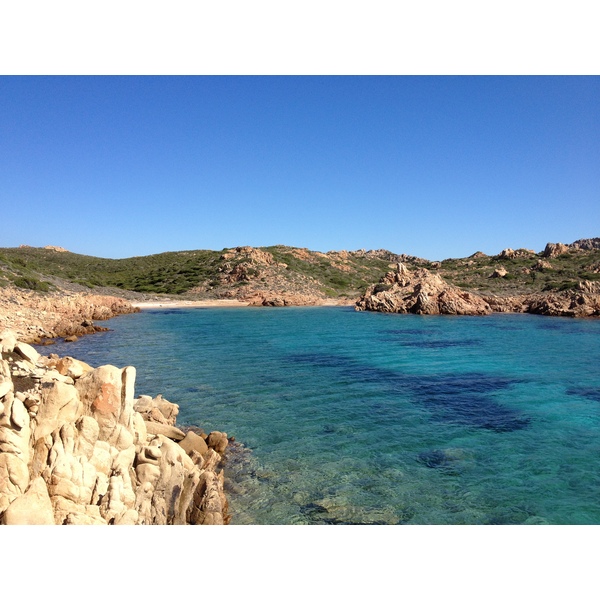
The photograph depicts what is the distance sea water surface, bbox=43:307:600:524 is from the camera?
7.43 meters

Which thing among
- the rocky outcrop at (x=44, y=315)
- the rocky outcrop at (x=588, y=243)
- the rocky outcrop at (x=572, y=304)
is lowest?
the rocky outcrop at (x=44, y=315)

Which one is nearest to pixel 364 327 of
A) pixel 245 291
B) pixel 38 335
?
pixel 38 335

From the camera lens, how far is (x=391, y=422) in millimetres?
11570

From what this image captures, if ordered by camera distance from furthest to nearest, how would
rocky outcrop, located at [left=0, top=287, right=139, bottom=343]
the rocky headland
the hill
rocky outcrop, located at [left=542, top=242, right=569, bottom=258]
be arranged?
rocky outcrop, located at [left=542, top=242, right=569, bottom=258], the hill, the rocky headland, rocky outcrop, located at [left=0, top=287, right=139, bottom=343]

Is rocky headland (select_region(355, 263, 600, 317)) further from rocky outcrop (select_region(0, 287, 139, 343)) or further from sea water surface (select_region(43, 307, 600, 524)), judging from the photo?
rocky outcrop (select_region(0, 287, 139, 343))

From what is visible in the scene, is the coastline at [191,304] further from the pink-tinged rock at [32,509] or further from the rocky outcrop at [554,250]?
the rocky outcrop at [554,250]

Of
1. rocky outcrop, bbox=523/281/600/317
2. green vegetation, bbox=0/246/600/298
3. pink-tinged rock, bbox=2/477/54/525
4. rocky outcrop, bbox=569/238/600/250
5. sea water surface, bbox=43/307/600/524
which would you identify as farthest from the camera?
rocky outcrop, bbox=569/238/600/250

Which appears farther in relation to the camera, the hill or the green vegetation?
the green vegetation

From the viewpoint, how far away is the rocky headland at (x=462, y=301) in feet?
148

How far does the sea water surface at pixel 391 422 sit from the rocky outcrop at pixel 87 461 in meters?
1.32

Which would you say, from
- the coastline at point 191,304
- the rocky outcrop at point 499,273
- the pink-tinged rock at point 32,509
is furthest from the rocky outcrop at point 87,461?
the rocky outcrop at point 499,273

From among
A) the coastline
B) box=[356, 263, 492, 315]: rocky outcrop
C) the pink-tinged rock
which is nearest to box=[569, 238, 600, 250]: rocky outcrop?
box=[356, 263, 492, 315]: rocky outcrop

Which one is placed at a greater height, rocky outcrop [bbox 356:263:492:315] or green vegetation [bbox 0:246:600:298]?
green vegetation [bbox 0:246:600:298]

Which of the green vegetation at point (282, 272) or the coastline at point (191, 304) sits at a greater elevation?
the green vegetation at point (282, 272)
